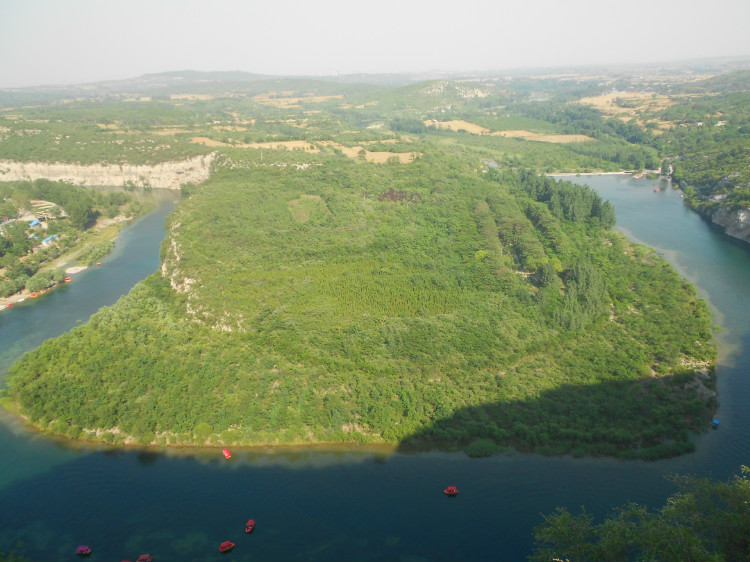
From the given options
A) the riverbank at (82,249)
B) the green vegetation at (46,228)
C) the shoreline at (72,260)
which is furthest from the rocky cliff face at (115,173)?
the shoreline at (72,260)

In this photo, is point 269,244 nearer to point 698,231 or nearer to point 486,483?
point 486,483

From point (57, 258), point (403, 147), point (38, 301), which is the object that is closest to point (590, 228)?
point (403, 147)

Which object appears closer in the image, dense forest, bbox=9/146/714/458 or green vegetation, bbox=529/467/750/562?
green vegetation, bbox=529/467/750/562

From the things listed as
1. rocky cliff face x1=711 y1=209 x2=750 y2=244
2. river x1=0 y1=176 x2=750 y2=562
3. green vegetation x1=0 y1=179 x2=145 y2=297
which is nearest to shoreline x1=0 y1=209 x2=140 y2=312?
green vegetation x1=0 y1=179 x2=145 y2=297

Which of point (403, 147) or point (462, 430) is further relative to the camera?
point (403, 147)

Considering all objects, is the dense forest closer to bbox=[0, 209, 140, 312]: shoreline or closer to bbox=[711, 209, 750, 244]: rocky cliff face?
bbox=[0, 209, 140, 312]: shoreline

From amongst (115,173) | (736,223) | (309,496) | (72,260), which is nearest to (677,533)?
(309,496)
